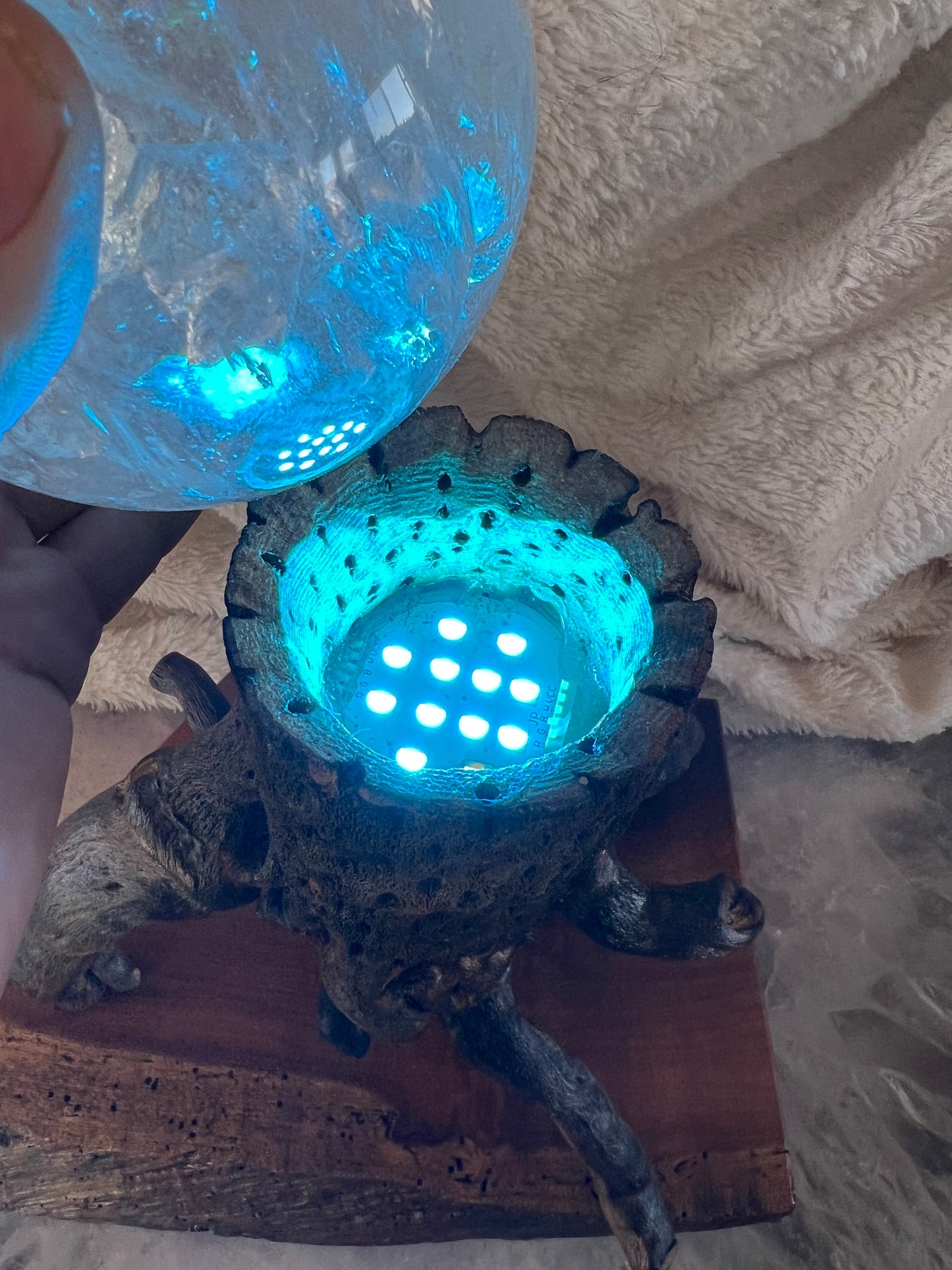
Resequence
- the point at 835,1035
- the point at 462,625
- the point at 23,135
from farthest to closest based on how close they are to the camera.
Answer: the point at 835,1035 → the point at 462,625 → the point at 23,135

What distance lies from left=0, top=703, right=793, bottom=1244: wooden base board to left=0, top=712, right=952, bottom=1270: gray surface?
7cm

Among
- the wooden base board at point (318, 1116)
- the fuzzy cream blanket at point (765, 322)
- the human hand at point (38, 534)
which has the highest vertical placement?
the fuzzy cream blanket at point (765, 322)

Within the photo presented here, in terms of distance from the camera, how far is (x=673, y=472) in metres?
0.44

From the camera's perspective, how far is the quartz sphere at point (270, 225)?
165 millimetres

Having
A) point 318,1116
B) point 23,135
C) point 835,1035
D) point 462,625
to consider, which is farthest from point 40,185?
point 835,1035

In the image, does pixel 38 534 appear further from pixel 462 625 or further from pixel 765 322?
pixel 765 322

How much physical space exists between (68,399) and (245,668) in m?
0.08

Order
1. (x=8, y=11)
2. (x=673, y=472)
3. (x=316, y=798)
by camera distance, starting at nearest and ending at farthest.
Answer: (x=8, y=11)
(x=316, y=798)
(x=673, y=472)

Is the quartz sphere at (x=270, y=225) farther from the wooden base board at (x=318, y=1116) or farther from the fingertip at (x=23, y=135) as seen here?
the wooden base board at (x=318, y=1116)

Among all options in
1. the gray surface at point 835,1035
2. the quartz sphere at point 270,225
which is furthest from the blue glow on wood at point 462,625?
the gray surface at point 835,1035

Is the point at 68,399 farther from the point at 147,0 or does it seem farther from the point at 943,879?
the point at 943,879

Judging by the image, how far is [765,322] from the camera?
0.37 metres

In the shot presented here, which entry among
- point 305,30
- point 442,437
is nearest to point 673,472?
point 442,437

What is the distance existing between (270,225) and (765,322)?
0.24 meters
